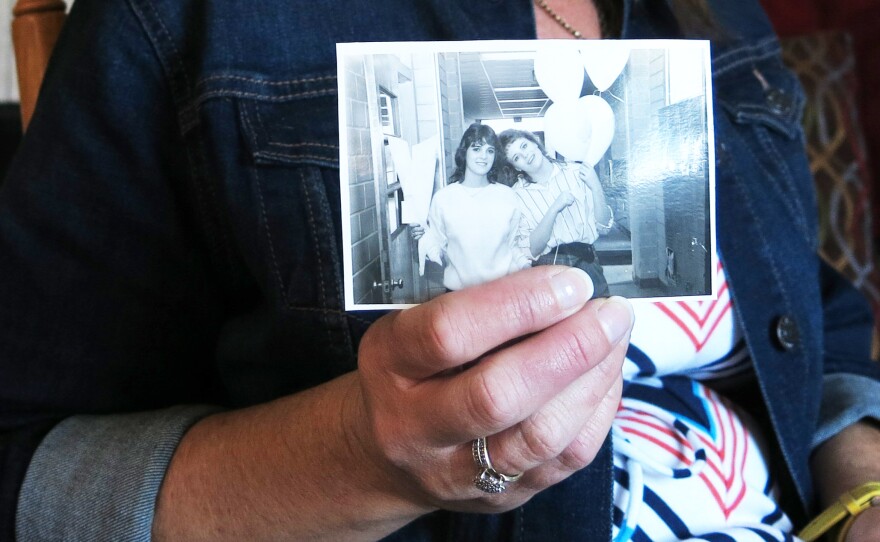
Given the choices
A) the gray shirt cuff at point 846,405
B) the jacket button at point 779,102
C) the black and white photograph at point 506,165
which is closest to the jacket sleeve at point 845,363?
the gray shirt cuff at point 846,405

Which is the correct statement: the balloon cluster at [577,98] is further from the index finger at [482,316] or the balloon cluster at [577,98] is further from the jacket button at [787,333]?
the jacket button at [787,333]

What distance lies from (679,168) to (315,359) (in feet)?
1.12

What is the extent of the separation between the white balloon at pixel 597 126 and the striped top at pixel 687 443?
7.1 inches

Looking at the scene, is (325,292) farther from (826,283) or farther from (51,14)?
(826,283)

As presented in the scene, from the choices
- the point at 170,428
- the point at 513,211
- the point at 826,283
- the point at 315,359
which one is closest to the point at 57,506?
the point at 170,428

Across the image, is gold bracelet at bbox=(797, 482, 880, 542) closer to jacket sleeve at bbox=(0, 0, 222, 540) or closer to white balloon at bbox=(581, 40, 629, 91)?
white balloon at bbox=(581, 40, 629, 91)

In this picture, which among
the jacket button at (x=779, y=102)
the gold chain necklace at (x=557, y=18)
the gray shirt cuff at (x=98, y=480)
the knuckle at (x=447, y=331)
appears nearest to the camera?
the knuckle at (x=447, y=331)

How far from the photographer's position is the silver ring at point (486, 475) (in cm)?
44

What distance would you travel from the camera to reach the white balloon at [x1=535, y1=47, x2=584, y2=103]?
1.49 feet

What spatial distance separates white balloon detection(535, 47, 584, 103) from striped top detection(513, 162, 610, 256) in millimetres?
46

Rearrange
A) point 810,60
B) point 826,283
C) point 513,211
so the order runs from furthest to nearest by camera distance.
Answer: point 810,60, point 826,283, point 513,211

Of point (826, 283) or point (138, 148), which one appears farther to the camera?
point (826, 283)

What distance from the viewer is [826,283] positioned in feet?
3.05

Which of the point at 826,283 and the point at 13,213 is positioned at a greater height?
the point at 13,213
